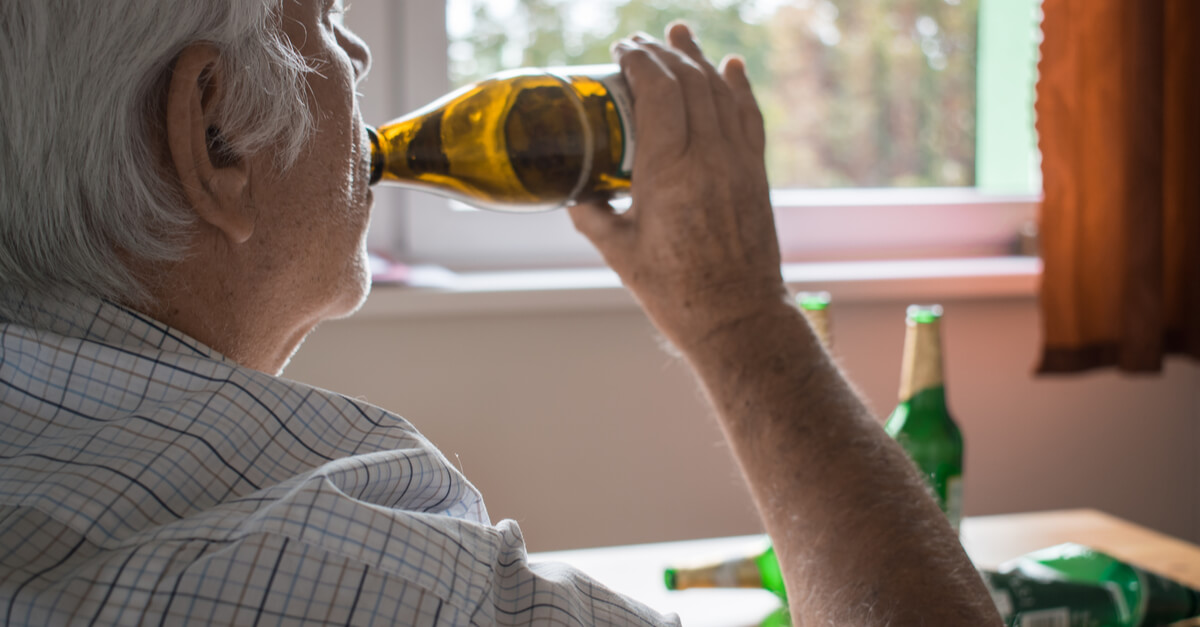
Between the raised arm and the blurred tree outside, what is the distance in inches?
32.9

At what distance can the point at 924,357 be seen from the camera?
0.86 m

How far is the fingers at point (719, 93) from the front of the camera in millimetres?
818

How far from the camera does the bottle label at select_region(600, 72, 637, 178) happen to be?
0.79m

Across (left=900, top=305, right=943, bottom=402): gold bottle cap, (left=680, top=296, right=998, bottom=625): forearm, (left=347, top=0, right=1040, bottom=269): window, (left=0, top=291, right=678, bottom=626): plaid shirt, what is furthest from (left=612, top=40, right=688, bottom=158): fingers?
(left=347, top=0, right=1040, bottom=269): window

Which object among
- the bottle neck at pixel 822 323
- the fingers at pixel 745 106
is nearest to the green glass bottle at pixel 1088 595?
the bottle neck at pixel 822 323

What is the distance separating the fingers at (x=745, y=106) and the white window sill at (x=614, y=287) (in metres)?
0.63

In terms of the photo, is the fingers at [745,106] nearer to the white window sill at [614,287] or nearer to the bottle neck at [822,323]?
the bottle neck at [822,323]

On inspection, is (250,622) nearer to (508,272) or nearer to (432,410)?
(432,410)

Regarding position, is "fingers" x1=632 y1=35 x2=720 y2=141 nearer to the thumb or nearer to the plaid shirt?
the thumb

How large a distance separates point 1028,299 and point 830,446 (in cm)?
109

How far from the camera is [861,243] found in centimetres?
177

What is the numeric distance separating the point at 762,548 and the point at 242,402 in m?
0.57

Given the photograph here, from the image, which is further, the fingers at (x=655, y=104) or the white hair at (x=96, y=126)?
the fingers at (x=655, y=104)

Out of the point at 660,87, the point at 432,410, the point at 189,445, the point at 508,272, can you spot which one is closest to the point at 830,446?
the point at 660,87
